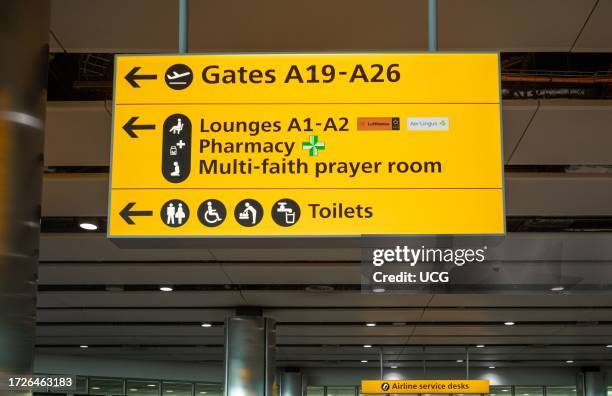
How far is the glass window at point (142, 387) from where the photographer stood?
80.3ft

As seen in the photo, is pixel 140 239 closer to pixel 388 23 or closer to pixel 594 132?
pixel 388 23

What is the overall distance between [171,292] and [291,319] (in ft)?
11.9

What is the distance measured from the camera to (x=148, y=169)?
3824mm

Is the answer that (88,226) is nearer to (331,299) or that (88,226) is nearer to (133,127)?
(331,299)

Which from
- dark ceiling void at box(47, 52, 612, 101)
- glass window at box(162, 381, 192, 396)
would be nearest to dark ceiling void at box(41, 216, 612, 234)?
dark ceiling void at box(47, 52, 612, 101)

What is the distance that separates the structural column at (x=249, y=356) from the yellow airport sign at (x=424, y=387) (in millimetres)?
7431

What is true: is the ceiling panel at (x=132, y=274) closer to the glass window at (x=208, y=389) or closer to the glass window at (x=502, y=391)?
the glass window at (x=208, y=389)

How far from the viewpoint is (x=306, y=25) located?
5164 millimetres

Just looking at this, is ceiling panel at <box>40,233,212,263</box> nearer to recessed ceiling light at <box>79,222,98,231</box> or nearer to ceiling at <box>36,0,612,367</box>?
ceiling at <box>36,0,612,367</box>

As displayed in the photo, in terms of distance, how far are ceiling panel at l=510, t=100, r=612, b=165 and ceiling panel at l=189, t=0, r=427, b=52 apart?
142 cm

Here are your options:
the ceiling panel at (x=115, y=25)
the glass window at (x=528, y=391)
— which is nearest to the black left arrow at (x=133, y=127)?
the ceiling panel at (x=115, y=25)

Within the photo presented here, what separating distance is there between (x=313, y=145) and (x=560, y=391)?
2662 centimetres

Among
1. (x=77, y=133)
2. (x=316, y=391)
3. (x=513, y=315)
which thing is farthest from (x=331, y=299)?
(x=316, y=391)

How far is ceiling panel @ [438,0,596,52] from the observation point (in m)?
4.91
